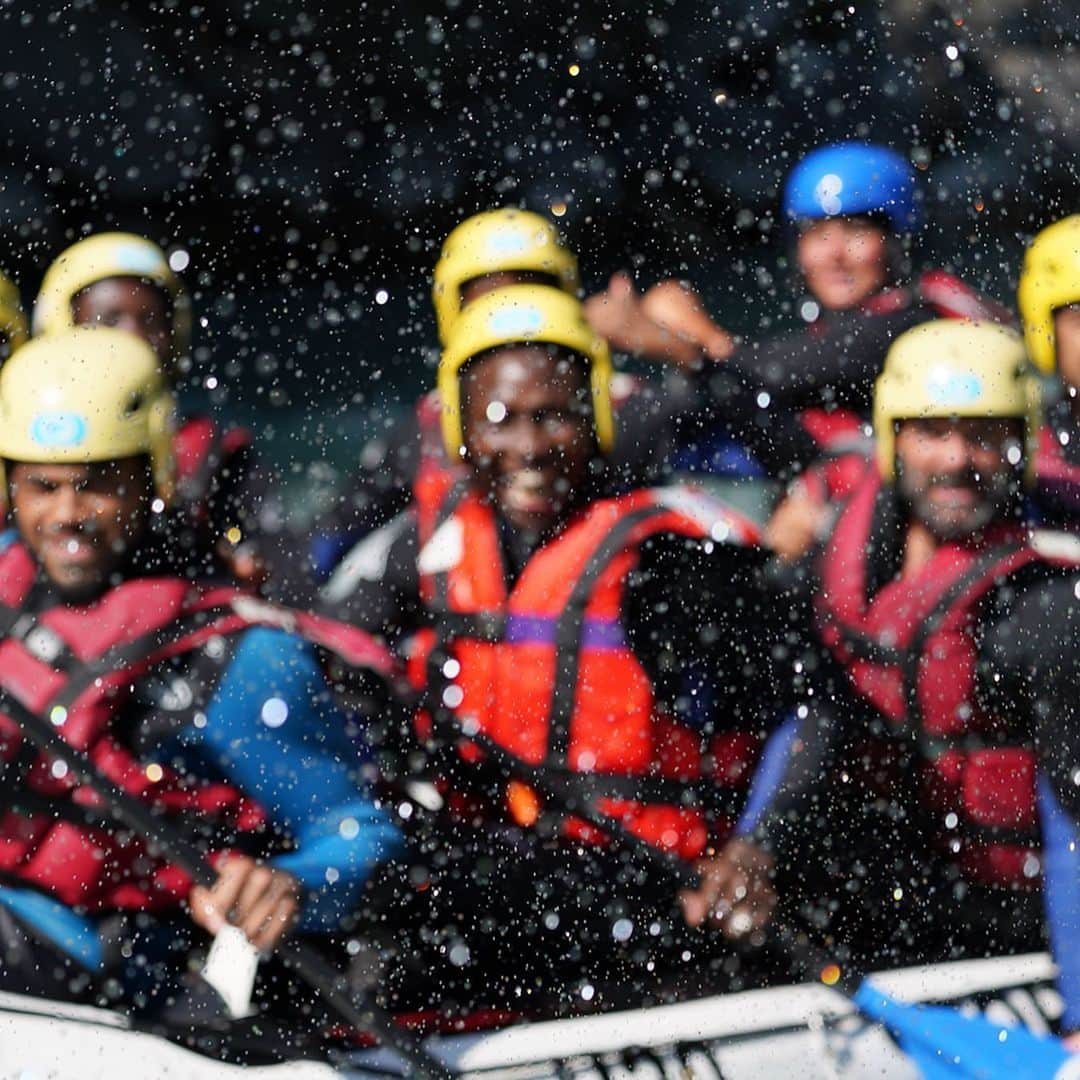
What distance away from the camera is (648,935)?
116 cm

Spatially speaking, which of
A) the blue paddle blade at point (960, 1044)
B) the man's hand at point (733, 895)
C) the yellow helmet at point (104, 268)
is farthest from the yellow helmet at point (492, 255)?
the blue paddle blade at point (960, 1044)

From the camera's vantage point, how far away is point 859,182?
142cm

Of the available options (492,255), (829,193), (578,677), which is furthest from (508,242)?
(578,677)

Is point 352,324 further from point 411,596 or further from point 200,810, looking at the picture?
point 200,810

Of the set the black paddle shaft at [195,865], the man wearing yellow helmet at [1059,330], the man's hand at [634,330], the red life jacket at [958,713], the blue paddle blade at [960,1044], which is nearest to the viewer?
the black paddle shaft at [195,865]

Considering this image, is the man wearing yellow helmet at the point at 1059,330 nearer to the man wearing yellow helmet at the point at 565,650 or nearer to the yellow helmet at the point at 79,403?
the man wearing yellow helmet at the point at 565,650

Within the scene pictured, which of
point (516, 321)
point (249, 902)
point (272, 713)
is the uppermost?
point (516, 321)

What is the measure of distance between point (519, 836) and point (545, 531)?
186mm

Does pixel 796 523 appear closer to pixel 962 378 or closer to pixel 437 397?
pixel 962 378

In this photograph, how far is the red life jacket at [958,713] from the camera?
1261 mm

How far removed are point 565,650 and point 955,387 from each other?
0.32m

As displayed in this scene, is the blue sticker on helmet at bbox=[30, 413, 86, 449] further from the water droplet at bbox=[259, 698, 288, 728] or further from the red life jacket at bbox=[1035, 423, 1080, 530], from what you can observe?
the red life jacket at bbox=[1035, 423, 1080, 530]

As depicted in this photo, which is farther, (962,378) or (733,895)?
(962,378)

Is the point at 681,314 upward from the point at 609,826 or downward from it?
upward
